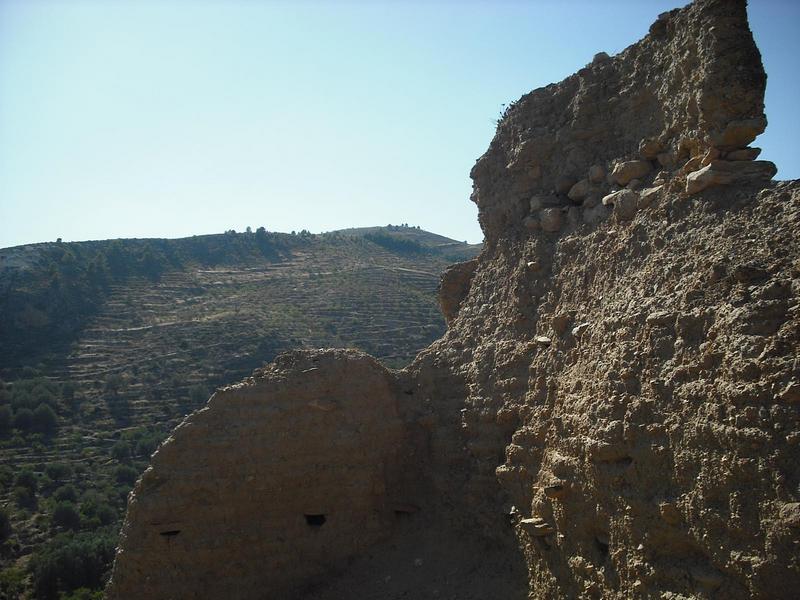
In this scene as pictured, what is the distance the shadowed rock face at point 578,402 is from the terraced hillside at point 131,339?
1105 cm

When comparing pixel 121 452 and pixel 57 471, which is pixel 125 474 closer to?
pixel 121 452

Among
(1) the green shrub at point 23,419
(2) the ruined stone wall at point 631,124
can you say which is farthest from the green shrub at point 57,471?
(2) the ruined stone wall at point 631,124

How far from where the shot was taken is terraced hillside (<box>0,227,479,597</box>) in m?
23.3

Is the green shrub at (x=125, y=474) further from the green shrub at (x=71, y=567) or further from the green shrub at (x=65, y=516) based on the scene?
the green shrub at (x=71, y=567)

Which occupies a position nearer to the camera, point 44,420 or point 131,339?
point 44,420

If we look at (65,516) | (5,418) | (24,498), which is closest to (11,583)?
(65,516)

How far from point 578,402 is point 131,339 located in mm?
32212

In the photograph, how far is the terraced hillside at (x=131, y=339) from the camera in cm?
2327

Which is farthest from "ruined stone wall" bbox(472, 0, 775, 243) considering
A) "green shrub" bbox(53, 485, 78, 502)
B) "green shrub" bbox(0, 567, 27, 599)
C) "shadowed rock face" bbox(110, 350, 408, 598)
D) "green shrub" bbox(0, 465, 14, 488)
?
"green shrub" bbox(0, 465, 14, 488)

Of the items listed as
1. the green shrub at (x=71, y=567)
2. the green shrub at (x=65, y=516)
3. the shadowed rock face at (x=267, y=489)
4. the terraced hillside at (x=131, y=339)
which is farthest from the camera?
the terraced hillside at (x=131, y=339)

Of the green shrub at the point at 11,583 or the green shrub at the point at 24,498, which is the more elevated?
the green shrub at the point at 24,498

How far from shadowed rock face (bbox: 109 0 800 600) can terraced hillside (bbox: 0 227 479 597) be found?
11052 millimetres

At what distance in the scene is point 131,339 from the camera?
36219 millimetres

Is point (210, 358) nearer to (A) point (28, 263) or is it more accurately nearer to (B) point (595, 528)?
(A) point (28, 263)
